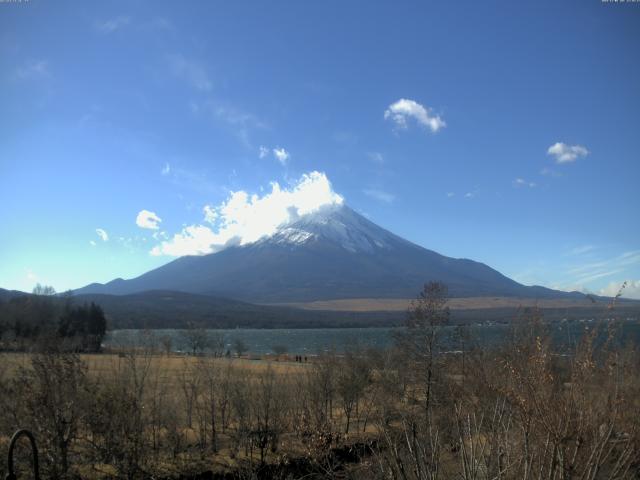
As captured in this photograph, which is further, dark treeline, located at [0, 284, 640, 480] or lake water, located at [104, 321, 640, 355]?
lake water, located at [104, 321, 640, 355]

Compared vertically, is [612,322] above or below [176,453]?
above

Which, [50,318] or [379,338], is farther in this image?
[379,338]

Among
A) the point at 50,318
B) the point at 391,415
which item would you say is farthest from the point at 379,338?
the point at 391,415

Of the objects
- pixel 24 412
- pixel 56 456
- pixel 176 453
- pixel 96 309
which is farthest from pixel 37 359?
pixel 96 309

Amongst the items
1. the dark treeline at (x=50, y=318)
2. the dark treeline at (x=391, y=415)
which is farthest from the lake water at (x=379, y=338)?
the dark treeline at (x=50, y=318)

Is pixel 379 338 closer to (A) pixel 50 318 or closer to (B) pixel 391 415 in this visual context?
(A) pixel 50 318

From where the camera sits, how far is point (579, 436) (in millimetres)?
4305

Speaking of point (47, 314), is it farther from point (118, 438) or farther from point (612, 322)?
point (612, 322)

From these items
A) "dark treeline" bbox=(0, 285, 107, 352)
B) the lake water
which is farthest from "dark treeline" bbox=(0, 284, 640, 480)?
"dark treeline" bbox=(0, 285, 107, 352)

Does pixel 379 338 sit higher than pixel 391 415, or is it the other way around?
pixel 391 415

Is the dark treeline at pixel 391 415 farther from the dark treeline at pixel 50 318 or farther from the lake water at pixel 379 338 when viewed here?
the dark treeline at pixel 50 318

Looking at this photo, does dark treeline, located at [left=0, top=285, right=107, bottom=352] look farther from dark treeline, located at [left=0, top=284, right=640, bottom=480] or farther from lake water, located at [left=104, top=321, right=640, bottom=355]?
dark treeline, located at [left=0, top=284, right=640, bottom=480]

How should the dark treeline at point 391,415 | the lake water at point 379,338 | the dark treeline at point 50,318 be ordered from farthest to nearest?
the dark treeline at point 50,318
the lake water at point 379,338
the dark treeline at point 391,415

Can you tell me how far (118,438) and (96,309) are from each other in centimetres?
8438
